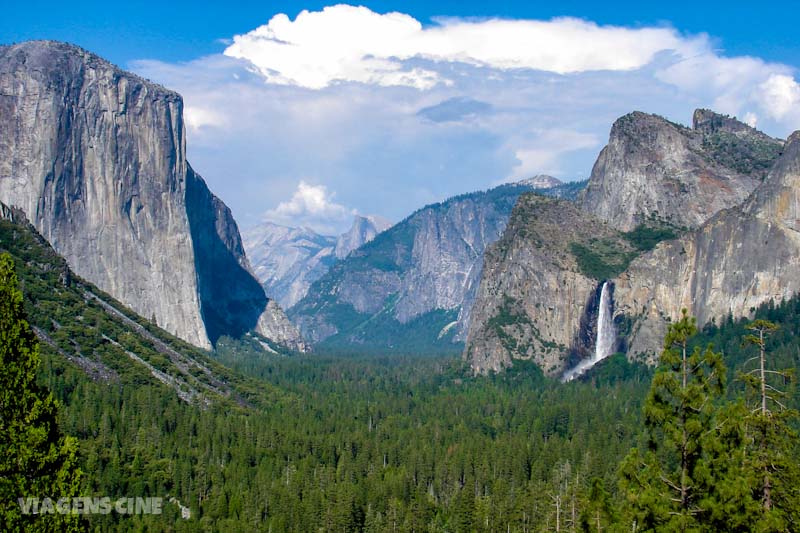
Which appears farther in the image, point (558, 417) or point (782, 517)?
point (558, 417)

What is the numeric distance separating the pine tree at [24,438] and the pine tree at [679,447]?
80.6 feet

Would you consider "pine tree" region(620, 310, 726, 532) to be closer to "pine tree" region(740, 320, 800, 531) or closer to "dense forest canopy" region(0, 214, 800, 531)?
"pine tree" region(740, 320, 800, 531)

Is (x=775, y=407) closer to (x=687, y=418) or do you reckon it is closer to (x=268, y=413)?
(x=687, y=418)

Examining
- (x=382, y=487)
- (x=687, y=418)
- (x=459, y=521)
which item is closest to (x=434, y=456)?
(x=382, y=487)

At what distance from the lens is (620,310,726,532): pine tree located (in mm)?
41250

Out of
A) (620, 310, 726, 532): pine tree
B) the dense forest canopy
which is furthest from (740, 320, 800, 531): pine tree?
the dense forest canopy

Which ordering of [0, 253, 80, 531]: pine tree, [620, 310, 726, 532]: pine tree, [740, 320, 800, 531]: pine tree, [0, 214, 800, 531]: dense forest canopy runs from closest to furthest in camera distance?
[0, 253, 80, 531]: pine tree, [740, 320, 800, 531]: pine tree, [620, 310, 726, 532]: pine tree, [0, 214, 800, 531]: dense forest canopy

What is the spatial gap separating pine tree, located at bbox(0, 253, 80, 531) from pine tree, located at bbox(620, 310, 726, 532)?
24558 millimetres

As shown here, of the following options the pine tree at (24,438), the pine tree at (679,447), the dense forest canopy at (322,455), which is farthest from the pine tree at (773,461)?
the dense forest canopy at (322,455)

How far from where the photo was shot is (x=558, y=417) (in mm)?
184125

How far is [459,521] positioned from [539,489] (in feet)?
42.6

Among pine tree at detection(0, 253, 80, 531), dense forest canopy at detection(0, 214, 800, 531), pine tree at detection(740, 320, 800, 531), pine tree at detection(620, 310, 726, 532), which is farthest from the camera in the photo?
dense forest canopy at detection(0, 214, 800, 531)

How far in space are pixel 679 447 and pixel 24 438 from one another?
93.5ft

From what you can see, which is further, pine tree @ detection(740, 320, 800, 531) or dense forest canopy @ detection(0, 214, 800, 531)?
dense forest canopy @ detection(0, 214, 800, 531)
